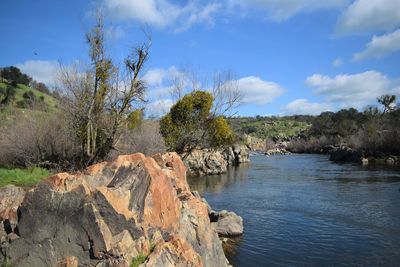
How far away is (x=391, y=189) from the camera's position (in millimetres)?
32250

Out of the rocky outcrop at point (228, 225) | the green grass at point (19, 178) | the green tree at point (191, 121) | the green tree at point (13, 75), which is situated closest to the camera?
the green grass at point (19, 178)

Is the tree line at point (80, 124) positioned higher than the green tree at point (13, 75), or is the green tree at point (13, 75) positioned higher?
the green tree at point (13, 75)

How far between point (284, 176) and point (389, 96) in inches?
2682

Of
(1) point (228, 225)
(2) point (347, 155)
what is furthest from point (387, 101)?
(1) point (228, 225)

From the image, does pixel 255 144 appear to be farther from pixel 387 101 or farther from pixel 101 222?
pixel 101 222

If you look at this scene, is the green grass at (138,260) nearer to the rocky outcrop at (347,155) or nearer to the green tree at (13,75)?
the rocky outcrop at (347,155)

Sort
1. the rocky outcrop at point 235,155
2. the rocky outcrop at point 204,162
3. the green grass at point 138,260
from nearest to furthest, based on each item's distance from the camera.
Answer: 1. the green grass at point 138,260
2. the rocky outcrop at point 204,162
3. the rocky outcrop at point 235,155

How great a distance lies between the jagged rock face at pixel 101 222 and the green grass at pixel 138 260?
3.3 inches

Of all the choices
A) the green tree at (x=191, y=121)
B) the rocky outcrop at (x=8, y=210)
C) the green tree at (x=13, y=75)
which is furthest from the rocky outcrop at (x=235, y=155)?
the rocky outcrop at (x=8, y=210)

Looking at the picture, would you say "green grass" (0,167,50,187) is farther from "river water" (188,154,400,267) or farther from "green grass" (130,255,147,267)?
"river water" (188,154,400,267)

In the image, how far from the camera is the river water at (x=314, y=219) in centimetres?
1631

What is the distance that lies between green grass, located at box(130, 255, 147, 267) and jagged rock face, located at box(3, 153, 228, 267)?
0.28 feet

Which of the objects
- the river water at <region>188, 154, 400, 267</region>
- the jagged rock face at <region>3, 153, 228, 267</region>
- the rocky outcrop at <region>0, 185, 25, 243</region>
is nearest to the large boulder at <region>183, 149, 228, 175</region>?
the river water at <region>188, 154, 400, 267</region>

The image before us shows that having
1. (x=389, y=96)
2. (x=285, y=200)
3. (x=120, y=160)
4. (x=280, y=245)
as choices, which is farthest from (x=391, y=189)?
(x=389, y=96)
